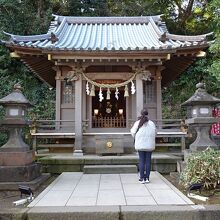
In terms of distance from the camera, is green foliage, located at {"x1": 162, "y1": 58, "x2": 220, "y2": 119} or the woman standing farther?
green foliage, located at {"x1": 162, "y1": 58, "x2": 220, "y2": 119}

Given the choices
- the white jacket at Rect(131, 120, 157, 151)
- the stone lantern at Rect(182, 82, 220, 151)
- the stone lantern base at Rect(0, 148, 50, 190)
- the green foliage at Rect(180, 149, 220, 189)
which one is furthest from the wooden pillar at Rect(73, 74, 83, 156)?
the green foliage at Rect(180, 149, 220, 189)

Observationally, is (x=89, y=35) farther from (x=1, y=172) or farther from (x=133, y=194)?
(x=133, y=194)

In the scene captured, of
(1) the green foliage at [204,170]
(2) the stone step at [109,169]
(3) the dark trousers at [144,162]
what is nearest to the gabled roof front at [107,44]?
(2) the stone step at [109,169]

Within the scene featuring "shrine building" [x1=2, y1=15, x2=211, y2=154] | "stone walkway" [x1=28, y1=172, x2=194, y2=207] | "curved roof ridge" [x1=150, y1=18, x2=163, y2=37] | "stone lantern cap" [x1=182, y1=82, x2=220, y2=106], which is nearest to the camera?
"stone walkway" [x1=28, y1=172, x2=194, y2=207]

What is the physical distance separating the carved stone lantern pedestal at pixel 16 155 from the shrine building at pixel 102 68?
358 cm

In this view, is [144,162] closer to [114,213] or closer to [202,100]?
[202,100]

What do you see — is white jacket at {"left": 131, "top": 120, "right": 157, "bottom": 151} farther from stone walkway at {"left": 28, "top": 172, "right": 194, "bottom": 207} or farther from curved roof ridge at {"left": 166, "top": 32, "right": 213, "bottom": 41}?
curved roof ridge at {"left": 166, "top": 32, "right": 213, "bottom": 41}

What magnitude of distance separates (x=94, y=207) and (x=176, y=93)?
1913 centimetres

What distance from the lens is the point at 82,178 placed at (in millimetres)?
8445

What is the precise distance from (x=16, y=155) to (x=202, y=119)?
15.7ft

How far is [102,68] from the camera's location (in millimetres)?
13219

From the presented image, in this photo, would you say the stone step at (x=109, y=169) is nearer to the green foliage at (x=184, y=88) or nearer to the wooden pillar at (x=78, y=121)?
the wooden pillar at (x=78, y=121)

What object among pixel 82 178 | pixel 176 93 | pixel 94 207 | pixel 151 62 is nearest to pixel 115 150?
pixel 82 178

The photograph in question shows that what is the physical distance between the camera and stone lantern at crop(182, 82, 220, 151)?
25.7 ft
